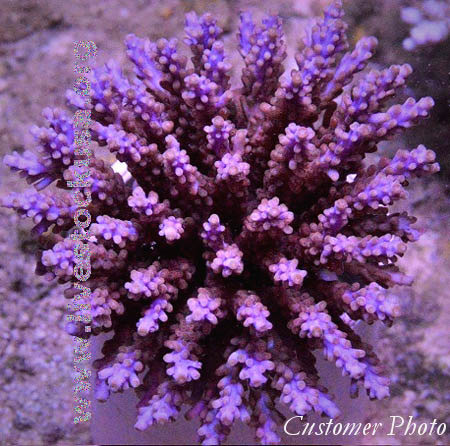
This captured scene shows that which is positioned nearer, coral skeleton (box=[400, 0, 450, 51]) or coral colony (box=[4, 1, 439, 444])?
coral colony (box=[4, 1, 439, 444])

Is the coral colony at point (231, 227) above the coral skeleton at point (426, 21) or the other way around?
the other way around

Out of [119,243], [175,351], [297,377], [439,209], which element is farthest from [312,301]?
[439,209]

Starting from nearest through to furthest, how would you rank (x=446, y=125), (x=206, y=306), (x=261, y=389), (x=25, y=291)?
(x=206, y=306), (x=261, y=389), (x=25, y=291), (x=446, y=125)

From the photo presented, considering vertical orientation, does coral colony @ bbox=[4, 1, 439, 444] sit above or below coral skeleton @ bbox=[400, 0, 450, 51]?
below

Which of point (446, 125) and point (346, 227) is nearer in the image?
point (346, 227)

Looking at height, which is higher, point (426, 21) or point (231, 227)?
point (426, 21)

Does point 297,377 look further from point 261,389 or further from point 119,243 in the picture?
point 119,243

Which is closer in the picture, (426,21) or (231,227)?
(231,227)

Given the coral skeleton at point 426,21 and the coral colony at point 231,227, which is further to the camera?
the coral skeleton at point 426,21
